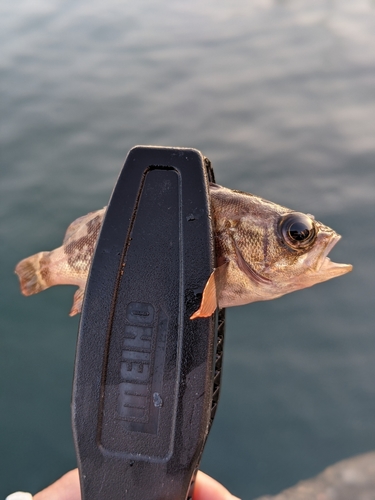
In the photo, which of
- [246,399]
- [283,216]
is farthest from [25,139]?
[283,216]

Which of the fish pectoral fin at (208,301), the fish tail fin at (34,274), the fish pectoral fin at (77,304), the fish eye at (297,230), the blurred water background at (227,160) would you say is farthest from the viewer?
the blurred water background at (227,160)

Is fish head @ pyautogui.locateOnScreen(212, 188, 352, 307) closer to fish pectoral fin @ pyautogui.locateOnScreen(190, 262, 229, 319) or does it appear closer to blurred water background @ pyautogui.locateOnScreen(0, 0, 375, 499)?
fish pectoral fin @ pyautogui.locateOnScreen(190, 262, 229, 319)

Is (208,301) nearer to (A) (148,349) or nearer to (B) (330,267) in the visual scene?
(A) (148,349)

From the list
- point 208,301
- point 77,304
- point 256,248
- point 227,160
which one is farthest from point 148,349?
point 227,160

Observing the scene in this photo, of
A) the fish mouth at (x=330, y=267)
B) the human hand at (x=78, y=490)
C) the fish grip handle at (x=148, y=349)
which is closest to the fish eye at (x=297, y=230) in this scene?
the fish mouth at (x=330, y=267)

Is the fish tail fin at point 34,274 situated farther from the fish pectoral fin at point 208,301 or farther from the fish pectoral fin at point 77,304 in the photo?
the fish pectoral fin at point 208,301

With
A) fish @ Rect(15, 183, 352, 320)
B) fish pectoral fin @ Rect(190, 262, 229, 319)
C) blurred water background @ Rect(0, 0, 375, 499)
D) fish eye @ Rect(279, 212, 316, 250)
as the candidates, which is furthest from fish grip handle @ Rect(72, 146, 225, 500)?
blurred water background @ Rect(0, 0, 375, 499)

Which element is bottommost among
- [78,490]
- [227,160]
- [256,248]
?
[78,490]
